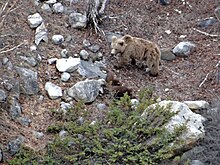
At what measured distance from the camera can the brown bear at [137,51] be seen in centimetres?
830

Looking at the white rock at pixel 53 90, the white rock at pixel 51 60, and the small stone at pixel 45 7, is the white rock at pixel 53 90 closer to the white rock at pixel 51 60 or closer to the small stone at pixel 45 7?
the white rock at pixel 51 60

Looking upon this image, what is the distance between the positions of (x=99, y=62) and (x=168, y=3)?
2.31 metres

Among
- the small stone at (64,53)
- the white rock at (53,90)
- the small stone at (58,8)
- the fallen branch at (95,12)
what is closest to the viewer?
the white rock at (53,90)

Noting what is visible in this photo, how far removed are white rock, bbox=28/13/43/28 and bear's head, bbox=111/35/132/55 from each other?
115 cm

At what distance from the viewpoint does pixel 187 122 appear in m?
6.44

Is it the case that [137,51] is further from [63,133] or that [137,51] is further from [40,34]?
[63,133]

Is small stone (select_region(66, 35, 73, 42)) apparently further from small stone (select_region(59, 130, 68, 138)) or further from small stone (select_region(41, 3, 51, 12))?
small stone (select_region(59, 130, 68, 138))

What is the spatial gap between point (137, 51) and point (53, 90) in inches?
62.8

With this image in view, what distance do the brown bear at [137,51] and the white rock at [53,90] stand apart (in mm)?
1226

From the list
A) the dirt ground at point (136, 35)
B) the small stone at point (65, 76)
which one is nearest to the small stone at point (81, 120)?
the dirt ground at point (136, 35)

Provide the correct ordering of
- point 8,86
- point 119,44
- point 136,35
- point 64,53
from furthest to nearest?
1. point 136,35
2. point 119,44
3. point 64,53
4. point 8,86

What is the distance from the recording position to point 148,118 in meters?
6.51

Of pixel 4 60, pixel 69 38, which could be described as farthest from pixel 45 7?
pixel 4 60

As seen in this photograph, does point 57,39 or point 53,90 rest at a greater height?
point 57,39
